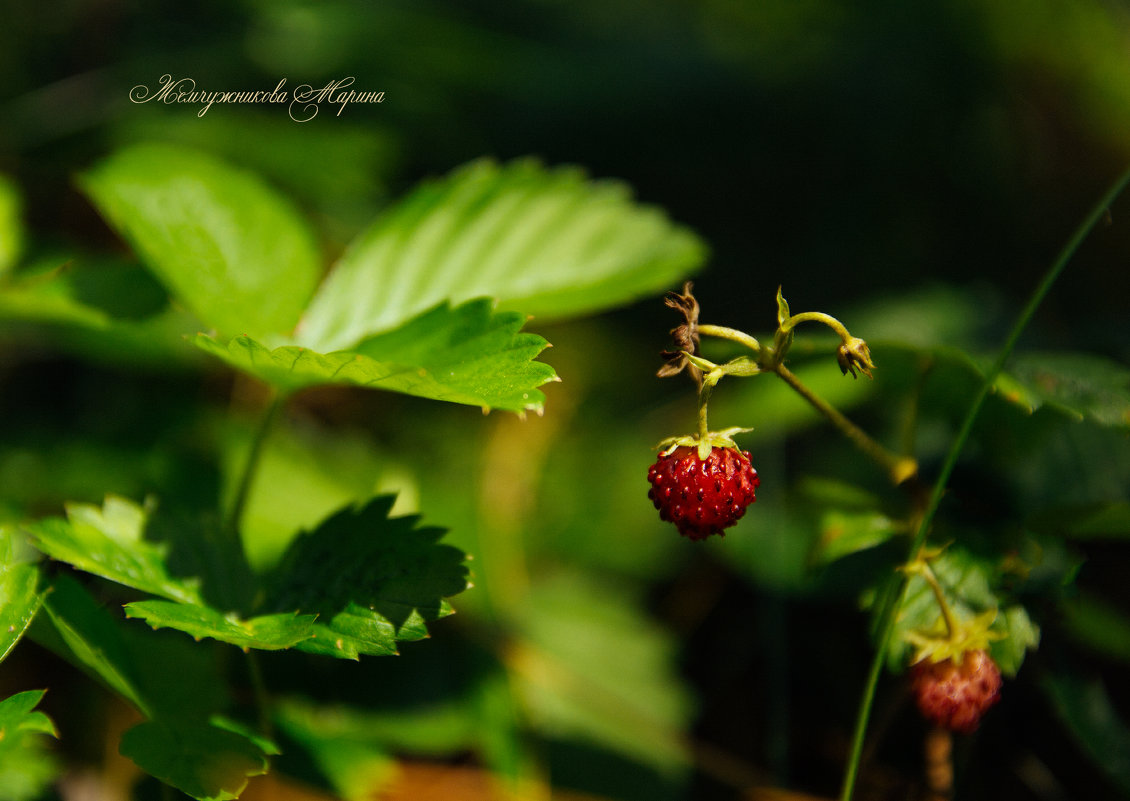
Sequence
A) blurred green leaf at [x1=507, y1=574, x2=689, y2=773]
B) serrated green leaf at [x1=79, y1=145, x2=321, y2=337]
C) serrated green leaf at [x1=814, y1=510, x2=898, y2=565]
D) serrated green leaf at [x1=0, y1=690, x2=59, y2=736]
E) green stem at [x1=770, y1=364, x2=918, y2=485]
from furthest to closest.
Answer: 1. blurred green leaf at [x1=507, y1=574, x2=689, y2=773]
2. serrated green leaf at [x1=79, y1=145, x2=321, y2=337]
3. serrated green leaf at [x1=814, y1=510, x2=898, y2=565]
4. green stem at [x1=770, y1=364, x2=918, y2=485]
5. serrated green leaf at [x1=0, y1=690, x2=59, y2=736]

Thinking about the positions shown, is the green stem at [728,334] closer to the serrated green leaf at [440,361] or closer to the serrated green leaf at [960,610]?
the serrated green leaf at [440,361]

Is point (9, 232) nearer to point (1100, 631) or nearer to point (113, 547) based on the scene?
point (113, 547)

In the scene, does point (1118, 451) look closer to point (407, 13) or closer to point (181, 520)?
point (181, 520)

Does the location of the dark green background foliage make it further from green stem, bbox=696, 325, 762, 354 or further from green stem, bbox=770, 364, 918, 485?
green stem, bbox=696, 325, 762, 354

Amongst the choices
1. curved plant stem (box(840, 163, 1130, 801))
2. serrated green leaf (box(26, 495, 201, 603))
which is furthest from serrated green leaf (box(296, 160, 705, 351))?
curved plant stem (box(840, 163, 1130, 801))

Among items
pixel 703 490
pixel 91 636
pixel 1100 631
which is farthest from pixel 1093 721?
pixel 91 636

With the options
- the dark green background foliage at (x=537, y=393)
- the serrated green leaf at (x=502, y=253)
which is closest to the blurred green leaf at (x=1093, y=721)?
the dark green background foliage at (x=537, y=393)

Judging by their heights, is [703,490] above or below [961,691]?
above
